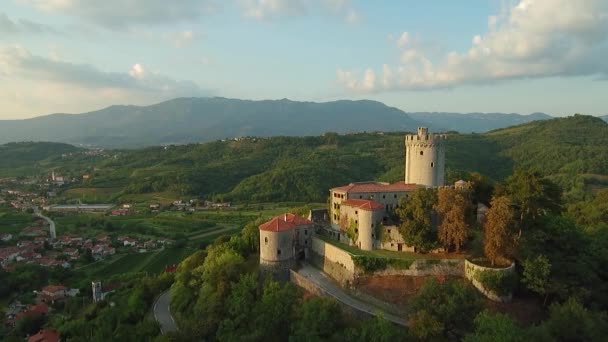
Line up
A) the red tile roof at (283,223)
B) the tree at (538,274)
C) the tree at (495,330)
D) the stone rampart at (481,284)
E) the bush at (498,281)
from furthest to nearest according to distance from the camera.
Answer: the red tile roof at (283,223), the stone rampart at (481,284), the tree at (538,274), the bush at (498,281), the tree at (495,330)

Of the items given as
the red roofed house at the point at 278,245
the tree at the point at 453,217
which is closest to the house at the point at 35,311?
the red roofed house at the point at 278,245

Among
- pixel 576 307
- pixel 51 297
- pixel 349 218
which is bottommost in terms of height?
pixel 51 297

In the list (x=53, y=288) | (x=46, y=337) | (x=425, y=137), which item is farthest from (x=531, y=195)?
(x=53, y=288)

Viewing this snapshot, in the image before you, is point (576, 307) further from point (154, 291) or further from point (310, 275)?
point (154, 291)

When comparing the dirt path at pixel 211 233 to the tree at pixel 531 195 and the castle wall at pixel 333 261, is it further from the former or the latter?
the tree at pixel 531 195

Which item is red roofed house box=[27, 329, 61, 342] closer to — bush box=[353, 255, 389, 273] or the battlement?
bush box=[353, 255, 389, 273]

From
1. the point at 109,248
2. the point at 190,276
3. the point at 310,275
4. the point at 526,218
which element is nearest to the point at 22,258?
the point at 109,248

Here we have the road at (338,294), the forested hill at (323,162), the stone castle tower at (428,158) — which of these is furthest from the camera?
the forested hill at (323,162)
